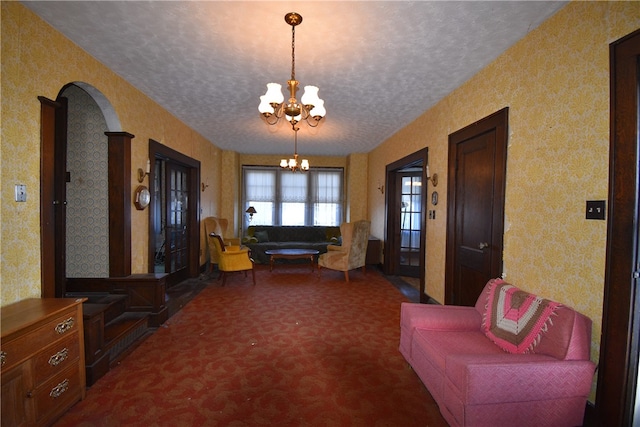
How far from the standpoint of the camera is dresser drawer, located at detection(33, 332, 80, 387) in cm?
174

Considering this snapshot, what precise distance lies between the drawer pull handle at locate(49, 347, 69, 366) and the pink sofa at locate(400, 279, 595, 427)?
2402 mm

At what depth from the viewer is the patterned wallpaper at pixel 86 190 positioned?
3258mm

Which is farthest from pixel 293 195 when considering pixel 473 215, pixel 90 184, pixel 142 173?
pixel 473 215

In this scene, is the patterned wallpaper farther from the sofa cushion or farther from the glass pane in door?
the glass pane in door

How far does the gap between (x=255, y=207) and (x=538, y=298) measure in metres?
6.79

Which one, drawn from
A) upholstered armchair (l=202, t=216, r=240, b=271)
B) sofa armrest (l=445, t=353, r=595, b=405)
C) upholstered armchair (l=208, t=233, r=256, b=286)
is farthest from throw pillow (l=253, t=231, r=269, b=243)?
sofa armrest (l=445, t=353, r=595, b=405)

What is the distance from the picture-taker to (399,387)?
2260 mm

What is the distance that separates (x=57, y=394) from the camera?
1863mm

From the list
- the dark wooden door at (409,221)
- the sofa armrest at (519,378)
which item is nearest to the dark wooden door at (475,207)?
the sofa armrest at (519,378)

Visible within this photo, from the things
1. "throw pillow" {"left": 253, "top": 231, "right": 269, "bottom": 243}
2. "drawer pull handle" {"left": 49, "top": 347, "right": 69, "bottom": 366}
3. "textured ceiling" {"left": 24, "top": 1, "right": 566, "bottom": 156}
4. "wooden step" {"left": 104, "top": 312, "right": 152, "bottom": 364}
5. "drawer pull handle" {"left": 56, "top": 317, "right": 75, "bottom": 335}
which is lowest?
"wooden step" {"left": 104, "top": 312, "right": 152, "bottom": 364}

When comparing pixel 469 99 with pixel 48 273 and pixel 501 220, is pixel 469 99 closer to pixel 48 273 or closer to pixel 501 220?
pixel 501 220

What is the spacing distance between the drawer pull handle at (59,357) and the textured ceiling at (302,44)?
230 cm

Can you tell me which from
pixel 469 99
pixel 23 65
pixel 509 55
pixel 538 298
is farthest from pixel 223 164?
pixel 538 298

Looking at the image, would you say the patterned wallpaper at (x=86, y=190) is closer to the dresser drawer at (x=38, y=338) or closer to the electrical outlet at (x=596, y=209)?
the dresser drawer at (x=38, y=338)
